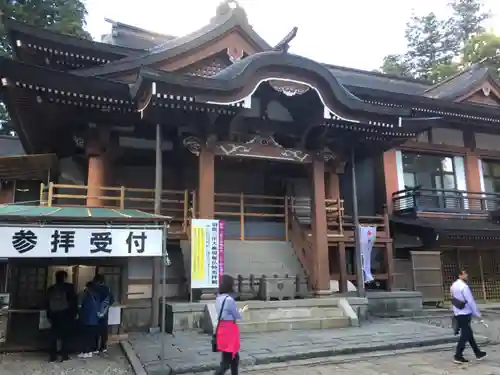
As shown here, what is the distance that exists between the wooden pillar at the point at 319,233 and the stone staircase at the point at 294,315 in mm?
811

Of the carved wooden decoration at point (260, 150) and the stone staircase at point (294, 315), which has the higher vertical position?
the carved wooden decoration at point (260, 150)

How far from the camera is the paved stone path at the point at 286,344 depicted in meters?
6.71

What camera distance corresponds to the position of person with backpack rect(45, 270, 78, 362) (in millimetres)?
7152

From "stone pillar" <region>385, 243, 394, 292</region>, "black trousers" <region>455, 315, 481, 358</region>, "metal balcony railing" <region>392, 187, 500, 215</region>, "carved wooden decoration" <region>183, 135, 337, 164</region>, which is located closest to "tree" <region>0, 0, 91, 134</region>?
"carved wooden decoration" <region>183, 135, 337, 164</region>

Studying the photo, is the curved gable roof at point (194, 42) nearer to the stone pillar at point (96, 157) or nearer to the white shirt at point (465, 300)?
the stone pillar at point (96, 157)

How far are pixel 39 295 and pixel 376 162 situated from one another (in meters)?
12.0

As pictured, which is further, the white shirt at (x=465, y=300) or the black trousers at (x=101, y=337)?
the black trousers at (x=101, y=337)

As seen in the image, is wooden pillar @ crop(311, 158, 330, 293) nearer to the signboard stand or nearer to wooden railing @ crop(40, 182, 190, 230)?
the signboard stand

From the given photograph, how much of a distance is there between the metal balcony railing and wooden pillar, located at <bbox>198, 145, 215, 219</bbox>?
756 cm

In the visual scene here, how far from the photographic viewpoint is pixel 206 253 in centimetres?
947

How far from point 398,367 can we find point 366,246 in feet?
19.3

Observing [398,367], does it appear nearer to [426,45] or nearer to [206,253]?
[206,253]

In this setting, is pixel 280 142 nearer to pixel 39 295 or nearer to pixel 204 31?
pixel 204 31

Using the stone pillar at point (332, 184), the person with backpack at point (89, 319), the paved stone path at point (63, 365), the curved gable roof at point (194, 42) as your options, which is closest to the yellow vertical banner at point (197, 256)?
the person with backpack at point (89, 319)
